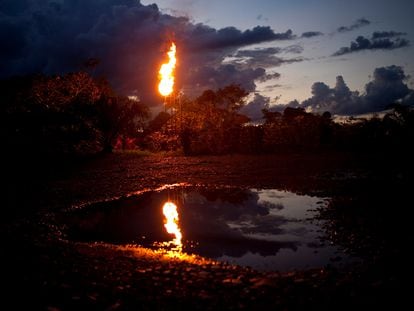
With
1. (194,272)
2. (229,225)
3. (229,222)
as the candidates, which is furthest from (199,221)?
(194,272)

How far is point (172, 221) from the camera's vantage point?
1447 centimetres

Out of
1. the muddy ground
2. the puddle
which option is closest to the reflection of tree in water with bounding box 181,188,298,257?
the puddle

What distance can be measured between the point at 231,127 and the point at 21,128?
74.3 feet

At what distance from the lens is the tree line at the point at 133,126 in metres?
30.3

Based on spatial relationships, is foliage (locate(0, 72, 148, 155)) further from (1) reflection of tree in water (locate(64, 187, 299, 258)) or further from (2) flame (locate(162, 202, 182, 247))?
(2) flame (locate(162, 202, 182, 247))

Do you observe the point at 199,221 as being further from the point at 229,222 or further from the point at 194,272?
the point at 194,272

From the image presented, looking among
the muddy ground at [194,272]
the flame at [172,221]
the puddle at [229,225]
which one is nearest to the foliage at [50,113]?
the muddy ground at [194,272]

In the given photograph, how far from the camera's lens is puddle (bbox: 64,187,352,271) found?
10.1 metres

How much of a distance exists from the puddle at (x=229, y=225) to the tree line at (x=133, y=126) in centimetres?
1491

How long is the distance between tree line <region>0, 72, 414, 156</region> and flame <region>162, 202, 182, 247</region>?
16949mm

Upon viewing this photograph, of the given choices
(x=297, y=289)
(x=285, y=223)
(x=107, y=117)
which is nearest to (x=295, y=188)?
(x=285, y=223)

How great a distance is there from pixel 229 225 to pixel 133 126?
128 feet

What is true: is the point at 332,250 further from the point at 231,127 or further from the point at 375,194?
the point at 231,127

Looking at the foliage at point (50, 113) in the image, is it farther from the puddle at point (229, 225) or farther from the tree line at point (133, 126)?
the puddle at point (229, 225)
